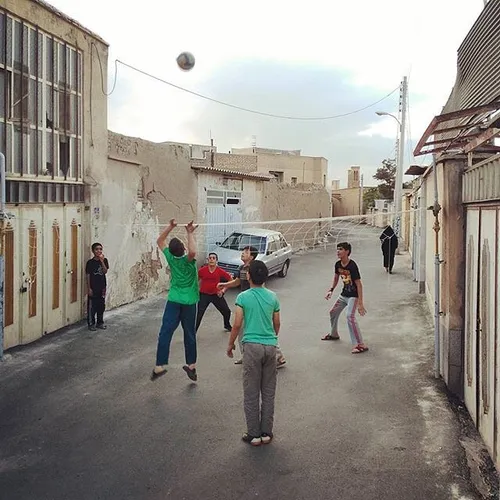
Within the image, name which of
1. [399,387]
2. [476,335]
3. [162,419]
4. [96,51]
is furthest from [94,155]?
[476,335]

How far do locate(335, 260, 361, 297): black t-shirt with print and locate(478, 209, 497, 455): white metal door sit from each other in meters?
3.03

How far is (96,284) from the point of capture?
32.6ft

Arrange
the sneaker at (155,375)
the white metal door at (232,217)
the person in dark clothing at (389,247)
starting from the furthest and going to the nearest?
the white metal door at (232,217)
the person in dark clothing at (389,247)
the sneaker at (155,375)

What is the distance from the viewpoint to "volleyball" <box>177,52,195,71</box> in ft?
37.7

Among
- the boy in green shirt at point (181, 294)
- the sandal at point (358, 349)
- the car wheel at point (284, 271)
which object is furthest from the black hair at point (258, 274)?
the car wheel at point (284, 271)

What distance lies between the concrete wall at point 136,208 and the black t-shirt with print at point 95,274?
1138 millimetres

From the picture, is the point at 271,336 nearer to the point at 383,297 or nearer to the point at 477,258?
the point at 477,258

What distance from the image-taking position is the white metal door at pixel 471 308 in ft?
19.9

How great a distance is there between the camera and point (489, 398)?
17.1ft

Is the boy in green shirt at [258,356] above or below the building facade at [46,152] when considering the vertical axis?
below

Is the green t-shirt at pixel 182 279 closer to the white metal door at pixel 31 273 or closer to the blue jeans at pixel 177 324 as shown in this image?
the blue jeans at pixel 177 324

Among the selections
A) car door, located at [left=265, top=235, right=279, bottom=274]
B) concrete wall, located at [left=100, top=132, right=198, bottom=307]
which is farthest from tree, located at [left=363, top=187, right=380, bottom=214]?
concrete wall, located at [left=100, top=132, right=198, bottom=307]

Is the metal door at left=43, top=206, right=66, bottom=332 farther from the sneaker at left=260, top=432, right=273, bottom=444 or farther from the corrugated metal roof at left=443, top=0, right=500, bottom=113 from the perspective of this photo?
the corrugated metal roof at left=443, top=0, right=500, bottom=113

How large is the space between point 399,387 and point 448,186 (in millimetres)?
2591
